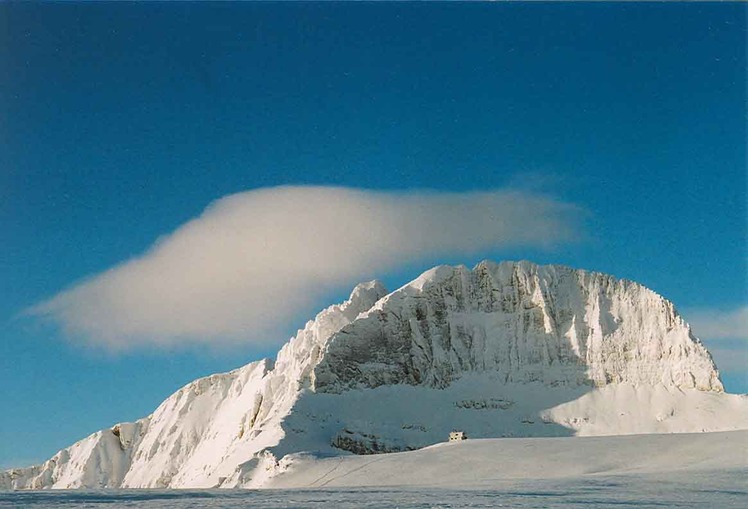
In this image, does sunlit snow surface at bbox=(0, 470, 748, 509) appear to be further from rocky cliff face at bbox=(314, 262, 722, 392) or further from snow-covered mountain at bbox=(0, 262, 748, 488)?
rocky cliff face at bbox=(314, 262, 722, 392)

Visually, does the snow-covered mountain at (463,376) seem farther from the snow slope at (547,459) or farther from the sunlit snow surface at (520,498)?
the sunlit snow surface at (520,498)

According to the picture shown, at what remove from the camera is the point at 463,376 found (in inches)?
5148

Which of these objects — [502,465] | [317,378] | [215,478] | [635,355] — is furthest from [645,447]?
[635,355]

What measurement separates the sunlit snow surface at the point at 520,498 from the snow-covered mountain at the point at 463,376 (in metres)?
69.9

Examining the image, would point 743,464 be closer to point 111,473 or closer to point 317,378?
point 317,378

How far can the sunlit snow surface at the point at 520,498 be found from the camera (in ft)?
80.1

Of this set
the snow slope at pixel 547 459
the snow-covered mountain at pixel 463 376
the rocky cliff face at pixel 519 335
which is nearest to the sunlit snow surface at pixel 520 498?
the snow slope at pixel 547 459

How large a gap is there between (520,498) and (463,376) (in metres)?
106

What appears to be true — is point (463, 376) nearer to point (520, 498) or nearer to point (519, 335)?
point (519, 335)

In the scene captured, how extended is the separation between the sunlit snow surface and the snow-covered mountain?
6993 cm

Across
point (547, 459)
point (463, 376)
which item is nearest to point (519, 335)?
point (463, 376)

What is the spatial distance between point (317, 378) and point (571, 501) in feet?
318

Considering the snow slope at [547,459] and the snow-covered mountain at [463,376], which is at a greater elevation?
the snow-covered mountain at [463,376]

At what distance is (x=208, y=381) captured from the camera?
533 feet
